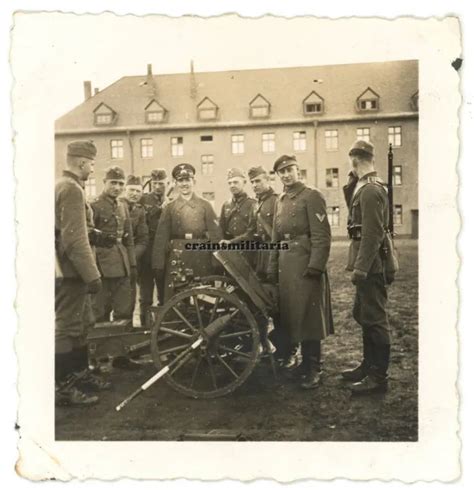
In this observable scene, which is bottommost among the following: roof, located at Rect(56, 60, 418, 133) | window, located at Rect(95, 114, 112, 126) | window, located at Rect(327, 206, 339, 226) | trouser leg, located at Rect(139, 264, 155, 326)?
trouser leg, located at Rect(139, 264, 155, 326)

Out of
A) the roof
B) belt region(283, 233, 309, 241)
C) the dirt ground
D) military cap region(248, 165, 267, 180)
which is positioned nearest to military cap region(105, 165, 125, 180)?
the roof

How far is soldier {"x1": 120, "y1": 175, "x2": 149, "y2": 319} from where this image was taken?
347 centimetres

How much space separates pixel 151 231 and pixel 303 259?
845 mm

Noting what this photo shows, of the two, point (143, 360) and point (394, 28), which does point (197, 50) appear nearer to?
point (394, 28)

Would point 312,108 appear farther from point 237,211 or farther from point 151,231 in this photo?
point 151,231

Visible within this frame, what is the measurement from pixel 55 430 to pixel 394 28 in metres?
2.73

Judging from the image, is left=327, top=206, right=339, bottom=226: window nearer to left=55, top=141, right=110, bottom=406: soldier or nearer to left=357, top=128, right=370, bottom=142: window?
left=357, top=128, right=370, bottom=142: window

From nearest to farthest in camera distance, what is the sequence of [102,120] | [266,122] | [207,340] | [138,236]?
[207,340] < [266,122] < [102,120] < [138,236]

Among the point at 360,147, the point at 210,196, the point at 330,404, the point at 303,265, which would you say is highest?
the point at 360,147

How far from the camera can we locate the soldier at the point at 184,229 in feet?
11.2

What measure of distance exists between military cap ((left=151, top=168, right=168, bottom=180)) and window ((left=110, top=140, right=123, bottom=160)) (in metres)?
0.20

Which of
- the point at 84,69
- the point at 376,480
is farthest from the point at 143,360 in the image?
the point at 84,69

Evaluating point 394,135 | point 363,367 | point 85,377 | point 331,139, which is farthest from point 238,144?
point 85,377

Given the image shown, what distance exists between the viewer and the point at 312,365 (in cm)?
336
